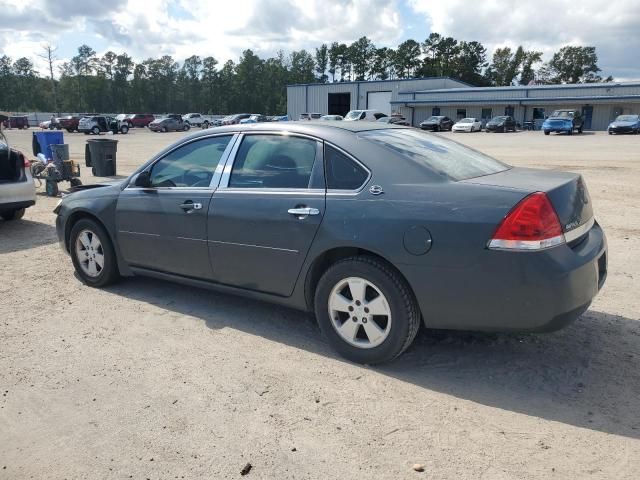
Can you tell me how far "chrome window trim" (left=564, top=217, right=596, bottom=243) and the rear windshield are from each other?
2.43 ft

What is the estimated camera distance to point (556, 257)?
3244mm

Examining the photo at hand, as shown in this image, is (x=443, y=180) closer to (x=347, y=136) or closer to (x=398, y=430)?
(x=347, y=136)

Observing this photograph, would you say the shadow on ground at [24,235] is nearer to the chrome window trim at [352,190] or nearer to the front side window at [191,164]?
the front side window at [191,164]

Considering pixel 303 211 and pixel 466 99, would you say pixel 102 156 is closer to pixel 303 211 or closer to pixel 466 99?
pixel 303 211

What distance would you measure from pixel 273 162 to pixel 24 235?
214 inches

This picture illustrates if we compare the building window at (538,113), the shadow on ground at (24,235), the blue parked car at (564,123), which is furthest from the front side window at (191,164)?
the building window at (538,113)

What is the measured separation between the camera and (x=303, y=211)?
13.0 feet

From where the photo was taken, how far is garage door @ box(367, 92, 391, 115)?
65125 millimetres

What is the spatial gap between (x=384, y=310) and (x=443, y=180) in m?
0.92

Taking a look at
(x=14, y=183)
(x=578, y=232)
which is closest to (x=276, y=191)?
(x=578, y=232)

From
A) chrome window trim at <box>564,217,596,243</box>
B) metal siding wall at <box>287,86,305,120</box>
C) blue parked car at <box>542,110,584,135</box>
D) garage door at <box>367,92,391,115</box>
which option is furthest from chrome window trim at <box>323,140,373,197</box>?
metal siding wall at <box>287,86,305,120</box>

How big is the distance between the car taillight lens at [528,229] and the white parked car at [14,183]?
7.32 metres

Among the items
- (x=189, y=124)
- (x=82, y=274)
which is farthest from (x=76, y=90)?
(x=82, y=274)

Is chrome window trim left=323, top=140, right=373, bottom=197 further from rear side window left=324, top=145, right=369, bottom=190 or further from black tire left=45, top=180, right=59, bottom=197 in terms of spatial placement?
black tire left=45, top=180, right=59, bottom=197
